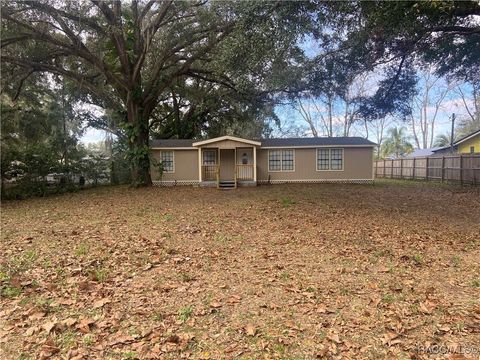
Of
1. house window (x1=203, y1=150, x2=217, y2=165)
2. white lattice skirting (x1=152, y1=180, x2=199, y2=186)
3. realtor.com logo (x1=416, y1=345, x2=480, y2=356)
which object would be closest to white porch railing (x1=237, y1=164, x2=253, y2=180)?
house window (x1=203, y1=150, x2=217, y2=165)

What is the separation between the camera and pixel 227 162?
19.1 m

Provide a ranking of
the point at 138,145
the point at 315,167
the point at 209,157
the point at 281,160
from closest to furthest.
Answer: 1. the point at 138,145
2. the point at 315,167
3. the point at 281,160
4. the point at 209,157

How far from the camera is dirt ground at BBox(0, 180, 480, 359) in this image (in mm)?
2838

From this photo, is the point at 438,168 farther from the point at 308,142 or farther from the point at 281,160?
the point at 281,160

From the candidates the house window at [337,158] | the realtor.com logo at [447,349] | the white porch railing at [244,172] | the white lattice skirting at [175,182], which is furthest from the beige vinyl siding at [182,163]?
the realtor.com logo at [447,349]

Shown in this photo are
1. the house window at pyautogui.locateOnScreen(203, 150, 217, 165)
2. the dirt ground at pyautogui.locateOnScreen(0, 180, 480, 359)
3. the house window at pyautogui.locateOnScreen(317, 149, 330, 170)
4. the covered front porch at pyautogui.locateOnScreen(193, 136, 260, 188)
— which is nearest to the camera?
the dirt ground at pyautogui.locateOnScreen(0, 180, 480, 359)

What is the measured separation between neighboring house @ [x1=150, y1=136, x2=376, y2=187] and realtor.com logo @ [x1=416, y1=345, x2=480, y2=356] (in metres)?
15.1

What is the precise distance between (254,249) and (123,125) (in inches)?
502

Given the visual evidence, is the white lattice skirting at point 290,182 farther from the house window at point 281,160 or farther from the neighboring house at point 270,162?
the house window at point 281,160

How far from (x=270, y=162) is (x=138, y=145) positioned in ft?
24.4

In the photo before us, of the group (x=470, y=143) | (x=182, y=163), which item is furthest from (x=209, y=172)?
(x=470, y=143)

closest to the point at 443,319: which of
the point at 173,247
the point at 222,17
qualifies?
the point at 173,247

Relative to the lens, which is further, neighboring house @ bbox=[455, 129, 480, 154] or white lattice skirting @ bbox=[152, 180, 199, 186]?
neighboring house @ bbox=[455, 129, 480, 154]

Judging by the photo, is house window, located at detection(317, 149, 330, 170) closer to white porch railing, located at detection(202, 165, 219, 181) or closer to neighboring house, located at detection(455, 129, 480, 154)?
white porch railing, located at detection(202, 165, 219, 181)
